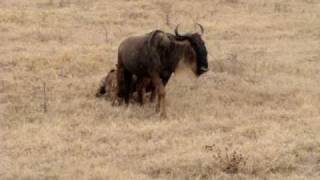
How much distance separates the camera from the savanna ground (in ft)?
28.3

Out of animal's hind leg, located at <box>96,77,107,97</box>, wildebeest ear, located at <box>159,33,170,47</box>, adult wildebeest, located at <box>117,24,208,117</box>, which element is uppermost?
wildebeest ear, located at <box>159,33,170,47</box>

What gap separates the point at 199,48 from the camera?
11406 millimetres

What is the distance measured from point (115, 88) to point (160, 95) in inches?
46.9

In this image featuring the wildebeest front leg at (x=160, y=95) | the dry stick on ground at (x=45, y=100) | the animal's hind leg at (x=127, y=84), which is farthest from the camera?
the animal's hind leg at (x=127, y=84)

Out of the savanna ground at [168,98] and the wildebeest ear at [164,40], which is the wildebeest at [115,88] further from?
the wildebeest ear at [164,40]

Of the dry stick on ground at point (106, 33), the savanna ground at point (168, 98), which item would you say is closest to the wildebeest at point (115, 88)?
the savanna ground at point (168, 98)

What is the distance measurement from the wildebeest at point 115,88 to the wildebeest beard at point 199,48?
100cm

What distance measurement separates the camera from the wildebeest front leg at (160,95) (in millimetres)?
11102

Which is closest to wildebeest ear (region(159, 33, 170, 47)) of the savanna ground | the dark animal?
the savanna ground

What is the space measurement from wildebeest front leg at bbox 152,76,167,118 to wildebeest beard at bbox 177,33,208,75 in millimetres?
692

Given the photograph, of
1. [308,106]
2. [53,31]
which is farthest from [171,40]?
[53,31]

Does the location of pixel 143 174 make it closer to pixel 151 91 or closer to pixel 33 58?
pixel 151 91

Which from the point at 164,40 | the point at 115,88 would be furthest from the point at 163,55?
the point at 115,88

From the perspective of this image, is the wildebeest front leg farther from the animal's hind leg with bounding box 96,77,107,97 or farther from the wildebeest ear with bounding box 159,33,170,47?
the animal's hind leg with bounding box 96,77,107,97
